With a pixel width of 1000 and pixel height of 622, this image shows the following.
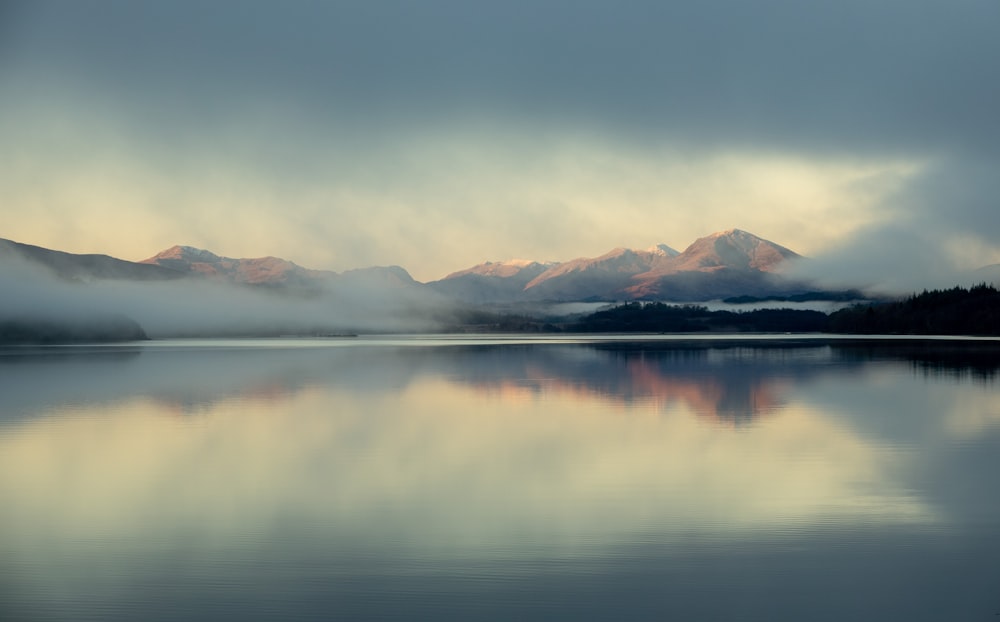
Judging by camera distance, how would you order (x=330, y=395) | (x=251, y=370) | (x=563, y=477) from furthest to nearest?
(x=251, y=370) → (x=330, y=395) → (x=563, y=477)

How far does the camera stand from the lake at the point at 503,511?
9188 millimetres

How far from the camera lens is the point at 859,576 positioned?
9.73 metres

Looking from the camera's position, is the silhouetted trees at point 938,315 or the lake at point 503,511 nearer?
the lake at point 503,511

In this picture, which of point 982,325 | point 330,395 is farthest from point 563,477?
point 982,325

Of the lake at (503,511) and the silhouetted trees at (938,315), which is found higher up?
the silhouetted trees at (938,315)

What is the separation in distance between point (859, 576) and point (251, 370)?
4456 cm

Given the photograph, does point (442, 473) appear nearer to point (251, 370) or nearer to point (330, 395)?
point (330, 395)

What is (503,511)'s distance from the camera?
1323 centimetres

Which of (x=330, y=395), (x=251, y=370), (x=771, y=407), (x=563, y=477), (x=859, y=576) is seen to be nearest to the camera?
(x=859, y=576)

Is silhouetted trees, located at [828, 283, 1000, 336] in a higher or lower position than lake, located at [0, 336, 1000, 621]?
higher

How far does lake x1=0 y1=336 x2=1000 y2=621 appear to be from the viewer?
9188 mm

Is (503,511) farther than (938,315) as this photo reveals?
No

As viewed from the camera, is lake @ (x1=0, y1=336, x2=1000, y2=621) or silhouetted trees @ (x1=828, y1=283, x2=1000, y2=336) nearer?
lake @ (x1=0, y1=336, x2=1000, y2=621)

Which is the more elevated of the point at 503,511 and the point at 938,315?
the point at 938,315
